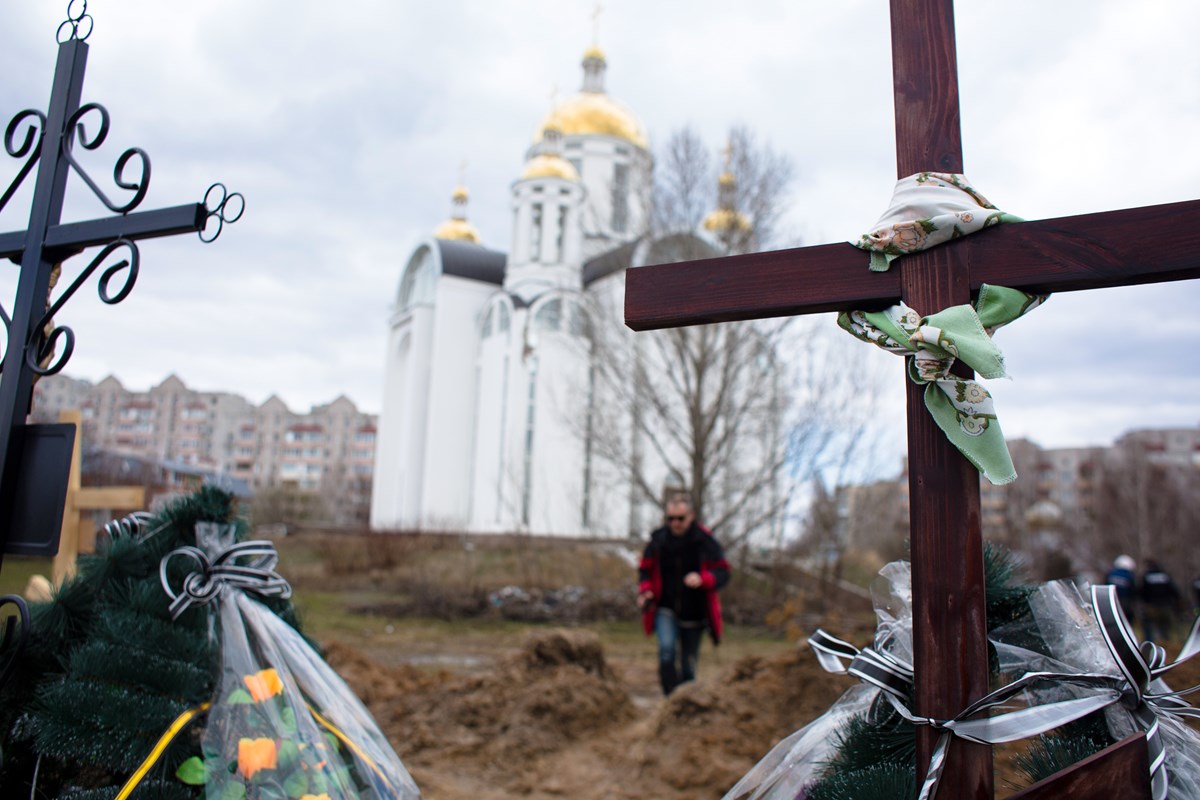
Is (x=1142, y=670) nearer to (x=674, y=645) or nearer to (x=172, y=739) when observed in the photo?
(x=172, y=739)

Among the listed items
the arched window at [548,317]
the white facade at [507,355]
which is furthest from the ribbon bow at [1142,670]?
the arched window at [548,317]

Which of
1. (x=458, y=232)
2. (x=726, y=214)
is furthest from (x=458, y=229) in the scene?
(x=726, y=214)

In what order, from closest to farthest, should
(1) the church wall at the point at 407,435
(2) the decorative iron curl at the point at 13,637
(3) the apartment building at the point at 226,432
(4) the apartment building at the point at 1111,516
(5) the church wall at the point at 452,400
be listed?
(2) the decorative iron curl at the point at 13,637 → (3) the apartment building at the point at 226,432 → (5) the church wall at the point at 452,400 → (4) the apartment building at the point at 1111,516 → (1) the church wall at the point at 407,435

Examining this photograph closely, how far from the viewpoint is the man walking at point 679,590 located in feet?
18.0

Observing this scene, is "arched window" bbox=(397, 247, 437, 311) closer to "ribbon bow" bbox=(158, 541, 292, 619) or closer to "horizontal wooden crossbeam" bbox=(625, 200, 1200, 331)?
"ribbon bow" bbox=(158, 541, 292, 619)

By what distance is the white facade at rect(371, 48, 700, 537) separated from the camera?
27.1 m

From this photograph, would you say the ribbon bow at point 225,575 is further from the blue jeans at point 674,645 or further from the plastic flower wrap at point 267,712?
the blue jeans at point 674,645

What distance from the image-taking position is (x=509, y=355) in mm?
28656

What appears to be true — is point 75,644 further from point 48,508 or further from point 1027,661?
point 1027,661

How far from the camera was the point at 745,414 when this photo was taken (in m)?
14.8

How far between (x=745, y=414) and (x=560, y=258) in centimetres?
1598

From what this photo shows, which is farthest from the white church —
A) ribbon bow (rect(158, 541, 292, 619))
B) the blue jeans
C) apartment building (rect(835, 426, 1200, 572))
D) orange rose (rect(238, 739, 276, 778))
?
orange rose (rect(238, 739, 276, 778))

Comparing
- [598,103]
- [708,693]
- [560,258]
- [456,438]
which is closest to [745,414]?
[708,693]

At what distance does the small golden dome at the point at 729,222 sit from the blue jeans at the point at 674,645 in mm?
9810
